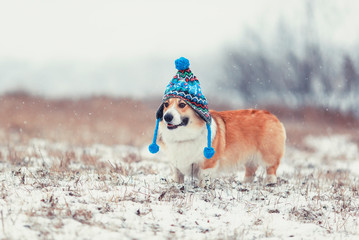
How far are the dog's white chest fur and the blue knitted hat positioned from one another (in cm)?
16

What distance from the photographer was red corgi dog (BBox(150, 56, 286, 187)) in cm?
446

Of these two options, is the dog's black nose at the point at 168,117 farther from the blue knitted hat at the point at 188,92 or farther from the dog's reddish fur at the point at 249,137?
the dog's reddish fur at the point at 249,137

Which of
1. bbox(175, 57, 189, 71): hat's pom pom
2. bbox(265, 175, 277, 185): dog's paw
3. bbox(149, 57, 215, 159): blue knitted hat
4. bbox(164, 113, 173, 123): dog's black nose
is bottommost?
bbox(265, 175, 277, 185): dog's paw

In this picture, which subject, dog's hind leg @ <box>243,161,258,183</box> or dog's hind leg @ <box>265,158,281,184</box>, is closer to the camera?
dog's hind leg @ <box>265,158,281,184</box>

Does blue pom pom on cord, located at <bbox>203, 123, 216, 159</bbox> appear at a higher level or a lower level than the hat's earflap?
lower

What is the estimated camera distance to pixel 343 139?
539 inches

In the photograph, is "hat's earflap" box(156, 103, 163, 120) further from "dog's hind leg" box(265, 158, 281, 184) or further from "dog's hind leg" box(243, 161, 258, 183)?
"dog's hind leg" box(265, 158, 281, 184)

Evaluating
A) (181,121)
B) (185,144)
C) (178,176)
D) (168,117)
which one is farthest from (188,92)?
(178,176)

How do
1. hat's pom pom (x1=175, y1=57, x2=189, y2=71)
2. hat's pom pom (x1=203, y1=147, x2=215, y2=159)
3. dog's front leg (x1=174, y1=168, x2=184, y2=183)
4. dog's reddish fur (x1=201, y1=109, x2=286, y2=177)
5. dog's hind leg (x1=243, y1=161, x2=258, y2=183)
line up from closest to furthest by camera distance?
hat's pom pom (x1=203, y1=147, x2=215, y2=159), hat's pom pom (x1=175, y1=57, x2=189, y2=71), dog's front leg (x1=174, y1=168, x2=184, y2=183), dog's reddish fur (x1=201, y1=109, x2=286, y2=177), dog's hind leg (x1=243, y1=161, x2=258, y2=183)

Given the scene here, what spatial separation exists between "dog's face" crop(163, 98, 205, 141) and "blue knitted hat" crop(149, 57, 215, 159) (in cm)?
6

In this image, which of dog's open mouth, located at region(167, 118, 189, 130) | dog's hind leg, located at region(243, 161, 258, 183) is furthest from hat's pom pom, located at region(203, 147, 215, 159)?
dog's hind leg, located at region(243, 161, 258, 183)

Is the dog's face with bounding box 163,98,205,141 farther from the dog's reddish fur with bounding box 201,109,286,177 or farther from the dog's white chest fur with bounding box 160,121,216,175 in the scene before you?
the dog's reddish fur with bounding box 201,109,286,177

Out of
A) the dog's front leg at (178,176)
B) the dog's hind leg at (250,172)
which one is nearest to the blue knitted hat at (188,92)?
the dog's front leg at (178,176)

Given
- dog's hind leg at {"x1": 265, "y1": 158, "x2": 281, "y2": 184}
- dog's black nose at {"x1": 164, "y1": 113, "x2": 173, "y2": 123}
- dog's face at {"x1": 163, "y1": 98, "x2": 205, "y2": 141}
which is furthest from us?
dog's hind leg at {"x1": 265, "y1": 158, "x2": 281, "y2": 184}
